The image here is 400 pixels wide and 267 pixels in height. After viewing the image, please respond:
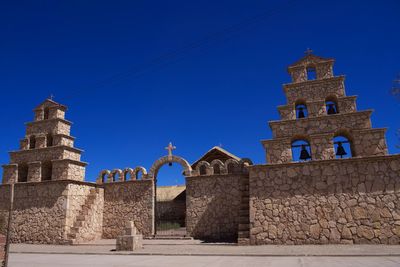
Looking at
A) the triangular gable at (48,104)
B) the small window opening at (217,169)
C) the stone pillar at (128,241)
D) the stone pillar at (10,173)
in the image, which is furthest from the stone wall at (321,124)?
the stone pillar at (10,173)

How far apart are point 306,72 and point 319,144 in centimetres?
412

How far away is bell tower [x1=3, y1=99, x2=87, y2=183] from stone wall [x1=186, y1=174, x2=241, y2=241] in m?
7.42

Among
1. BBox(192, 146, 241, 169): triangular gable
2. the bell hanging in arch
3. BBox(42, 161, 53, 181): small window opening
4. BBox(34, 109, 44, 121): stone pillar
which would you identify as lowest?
BBox(42, 161, 53, 181): small window opening

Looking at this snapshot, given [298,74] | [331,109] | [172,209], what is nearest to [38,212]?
[172,209]

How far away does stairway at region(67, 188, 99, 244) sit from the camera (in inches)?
630

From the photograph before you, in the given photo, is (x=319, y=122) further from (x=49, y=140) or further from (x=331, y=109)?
(x=49, y=140)

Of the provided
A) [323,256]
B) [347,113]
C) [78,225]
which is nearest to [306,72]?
[347,113]

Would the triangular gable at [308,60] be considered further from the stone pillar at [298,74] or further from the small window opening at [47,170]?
the small window opening at [47,170]

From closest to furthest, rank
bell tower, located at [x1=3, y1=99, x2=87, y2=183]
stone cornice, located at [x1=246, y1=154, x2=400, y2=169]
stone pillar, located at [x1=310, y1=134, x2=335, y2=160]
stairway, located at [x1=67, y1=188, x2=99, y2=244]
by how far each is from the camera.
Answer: stone cornice, located at [x1=246, y1=154, x2=400, y2=169] < stone pillar, located at [x1=310, y1=134, x2=335, y2=160] < stairway, located at [x1=67, y1=188, x2=99, y2=244] < bell tower, located at [x1=3, y1=99, x2=87, y2=183]

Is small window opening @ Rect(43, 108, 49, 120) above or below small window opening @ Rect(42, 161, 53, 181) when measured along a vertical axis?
above

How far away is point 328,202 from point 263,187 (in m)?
2.75

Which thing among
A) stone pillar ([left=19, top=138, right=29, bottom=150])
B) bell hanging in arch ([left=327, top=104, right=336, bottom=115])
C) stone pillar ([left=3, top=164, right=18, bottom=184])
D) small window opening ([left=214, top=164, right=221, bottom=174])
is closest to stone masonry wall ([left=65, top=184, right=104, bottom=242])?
stone pillar ([left=3, top=164, right=18, bottom=184])

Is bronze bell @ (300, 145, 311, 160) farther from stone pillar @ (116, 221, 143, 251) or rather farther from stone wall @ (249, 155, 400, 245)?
stone pillar @ (116, 221, 143, 251)

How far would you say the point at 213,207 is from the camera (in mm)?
16062
